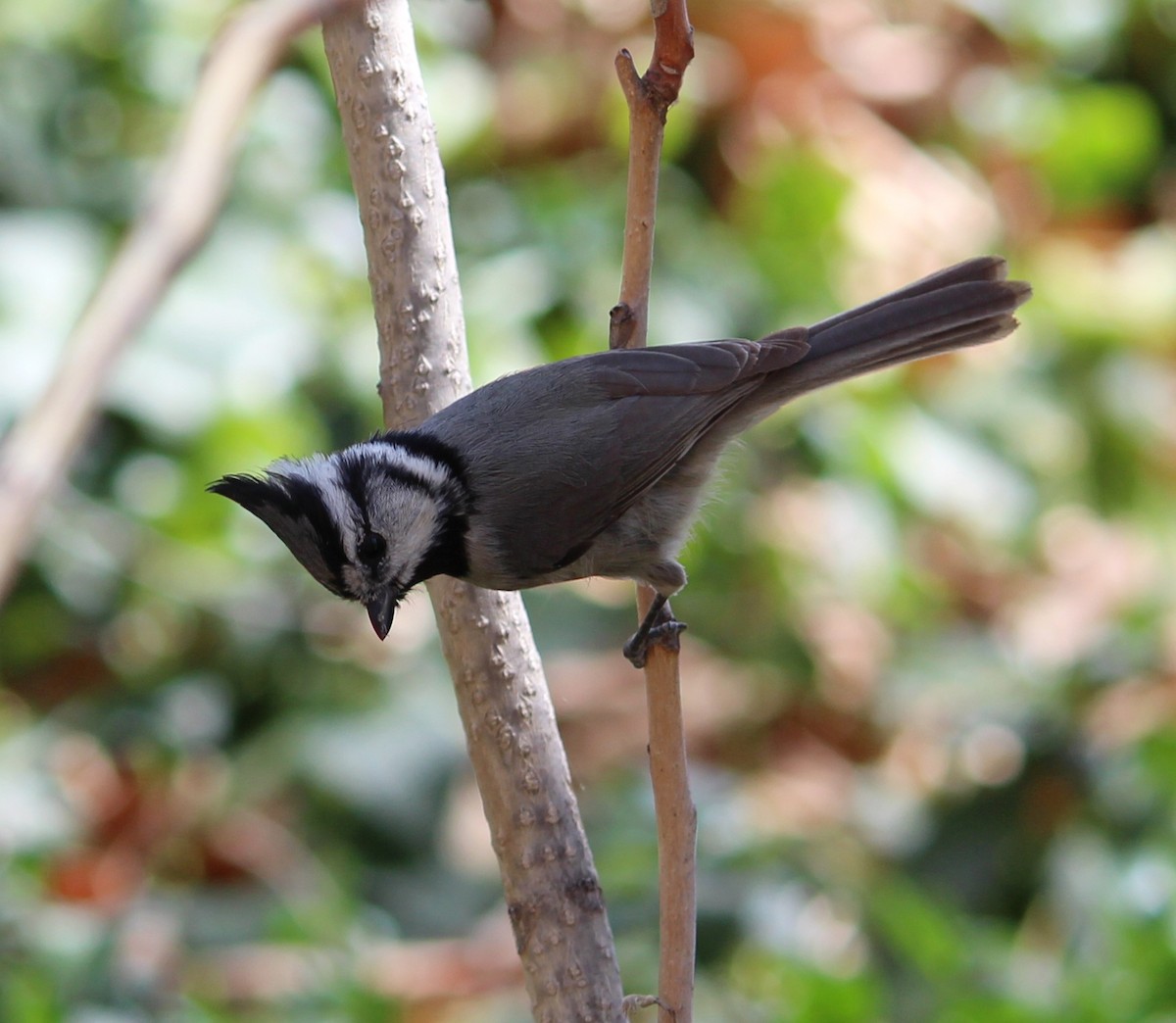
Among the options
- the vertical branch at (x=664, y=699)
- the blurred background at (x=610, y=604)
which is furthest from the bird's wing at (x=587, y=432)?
the blurred background at (x=610, y=604)

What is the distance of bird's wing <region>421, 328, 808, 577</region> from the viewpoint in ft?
6.89

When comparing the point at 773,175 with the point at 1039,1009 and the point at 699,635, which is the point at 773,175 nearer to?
the point at 699,635

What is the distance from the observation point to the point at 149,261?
1482 mm

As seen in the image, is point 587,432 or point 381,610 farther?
point 587,432

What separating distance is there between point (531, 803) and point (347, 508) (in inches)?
18.5

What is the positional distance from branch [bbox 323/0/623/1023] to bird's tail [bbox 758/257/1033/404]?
601 mm

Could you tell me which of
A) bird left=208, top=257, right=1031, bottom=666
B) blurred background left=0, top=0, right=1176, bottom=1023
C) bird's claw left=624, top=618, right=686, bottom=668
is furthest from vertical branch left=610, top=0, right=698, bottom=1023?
blurred background left=0, top=0, right=1176, bottom=1023

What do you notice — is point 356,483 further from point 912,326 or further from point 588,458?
point 912,326

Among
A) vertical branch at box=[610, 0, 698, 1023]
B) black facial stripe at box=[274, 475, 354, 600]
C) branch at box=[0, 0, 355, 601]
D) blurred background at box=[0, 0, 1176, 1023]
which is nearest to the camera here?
branch at box=[0, 0, 355, 601]

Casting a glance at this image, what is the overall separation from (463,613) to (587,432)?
1.38 ft

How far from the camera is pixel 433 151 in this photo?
1848mm

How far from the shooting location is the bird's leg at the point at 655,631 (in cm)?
184

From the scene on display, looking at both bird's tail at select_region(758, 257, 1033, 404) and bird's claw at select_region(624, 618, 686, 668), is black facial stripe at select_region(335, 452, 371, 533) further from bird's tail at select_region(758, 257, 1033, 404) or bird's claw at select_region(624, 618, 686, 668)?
bird's tail at select_region(758, 257, 1033, 404)

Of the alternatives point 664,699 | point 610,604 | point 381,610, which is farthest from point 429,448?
point 610,604
